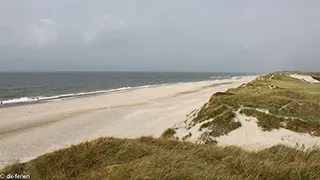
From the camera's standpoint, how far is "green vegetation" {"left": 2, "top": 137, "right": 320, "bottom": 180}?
5.16 metres

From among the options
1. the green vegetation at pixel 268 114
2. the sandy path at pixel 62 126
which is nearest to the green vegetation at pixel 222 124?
the green vegetation at pixel 268 114

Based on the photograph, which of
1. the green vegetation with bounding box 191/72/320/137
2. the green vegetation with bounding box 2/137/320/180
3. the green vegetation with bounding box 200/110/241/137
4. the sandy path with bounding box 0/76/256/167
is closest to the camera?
the green vegetation with bounding box 2/137/320/180

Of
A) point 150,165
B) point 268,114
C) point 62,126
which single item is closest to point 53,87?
point 62,126

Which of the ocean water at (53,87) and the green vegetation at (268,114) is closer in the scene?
the green vegetation at (268,114)

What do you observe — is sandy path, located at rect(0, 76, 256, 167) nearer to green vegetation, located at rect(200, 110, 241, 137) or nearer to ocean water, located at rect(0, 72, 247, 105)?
green vegetation, located at rect(200, 110, 241, 137)

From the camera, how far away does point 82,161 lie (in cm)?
573

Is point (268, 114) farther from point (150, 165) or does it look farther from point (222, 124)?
point (150, 165)

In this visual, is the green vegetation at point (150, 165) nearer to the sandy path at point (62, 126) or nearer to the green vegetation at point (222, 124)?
the green vegetation at point (222, 124)

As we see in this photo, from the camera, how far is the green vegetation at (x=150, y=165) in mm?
5160

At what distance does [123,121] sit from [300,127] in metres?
14.7

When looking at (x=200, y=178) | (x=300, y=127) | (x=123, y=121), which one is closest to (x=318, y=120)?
(x=300, y=127)

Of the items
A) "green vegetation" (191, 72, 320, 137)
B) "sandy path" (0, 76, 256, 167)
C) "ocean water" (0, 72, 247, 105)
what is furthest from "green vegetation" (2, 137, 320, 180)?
"ocean water" (0, 72, 247, 105)

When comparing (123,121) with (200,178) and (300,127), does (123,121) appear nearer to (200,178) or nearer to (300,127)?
(300,127)

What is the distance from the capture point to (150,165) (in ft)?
17.7
